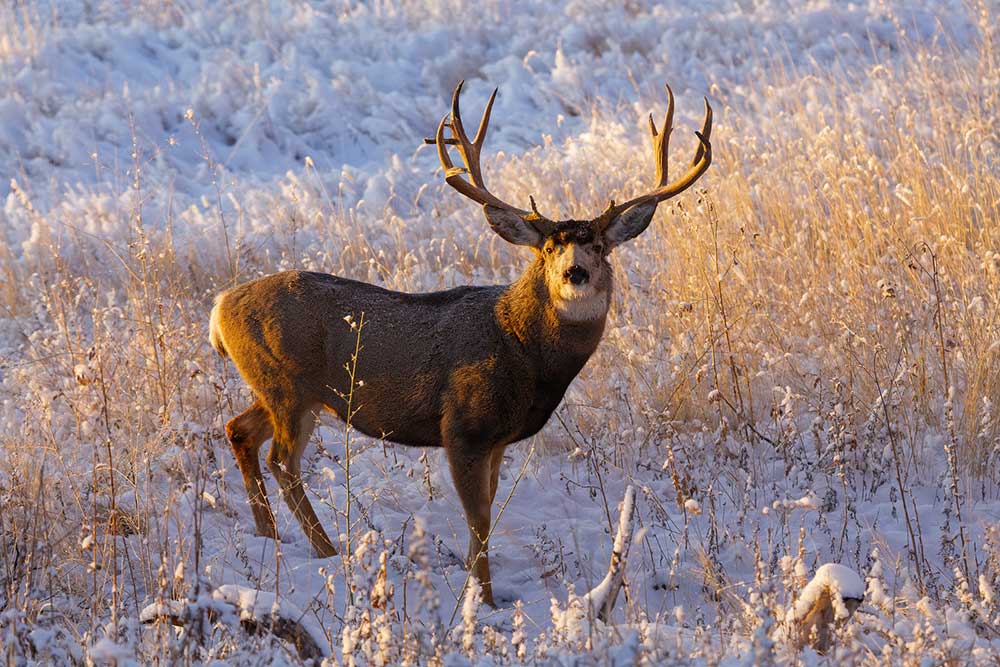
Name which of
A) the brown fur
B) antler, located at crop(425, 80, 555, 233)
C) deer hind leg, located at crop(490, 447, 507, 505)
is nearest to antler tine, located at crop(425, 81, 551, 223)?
antler, located at crop(425, 80, 555, 233)

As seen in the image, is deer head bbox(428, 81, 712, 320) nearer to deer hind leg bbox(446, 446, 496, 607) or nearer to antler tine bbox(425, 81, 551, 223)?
antler tine bbox(425, 81, 551, 223)

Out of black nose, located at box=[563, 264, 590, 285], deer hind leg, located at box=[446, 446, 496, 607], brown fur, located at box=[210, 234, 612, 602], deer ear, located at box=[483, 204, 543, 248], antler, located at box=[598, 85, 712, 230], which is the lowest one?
deer hind leg, located at box=[446, 446, 496, 607]

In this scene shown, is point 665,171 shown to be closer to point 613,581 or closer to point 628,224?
point 628,224

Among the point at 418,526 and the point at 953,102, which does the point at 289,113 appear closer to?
the point at 953,102

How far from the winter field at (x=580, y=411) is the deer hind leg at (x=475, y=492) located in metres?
0.18

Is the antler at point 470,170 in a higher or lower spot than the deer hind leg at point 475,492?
higher

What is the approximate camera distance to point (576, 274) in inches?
211

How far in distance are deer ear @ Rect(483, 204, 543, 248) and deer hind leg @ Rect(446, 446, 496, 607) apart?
108cm

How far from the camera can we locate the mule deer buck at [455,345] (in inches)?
215

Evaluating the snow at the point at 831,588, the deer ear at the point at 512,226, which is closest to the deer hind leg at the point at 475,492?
the deer ear at the point at 512,226

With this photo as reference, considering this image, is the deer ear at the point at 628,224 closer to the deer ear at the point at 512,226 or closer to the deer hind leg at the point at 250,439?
the deer ear at the point at 512,226

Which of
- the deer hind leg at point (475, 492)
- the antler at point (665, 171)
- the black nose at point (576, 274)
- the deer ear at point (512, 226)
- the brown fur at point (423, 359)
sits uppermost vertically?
the antler at point (665, 171)

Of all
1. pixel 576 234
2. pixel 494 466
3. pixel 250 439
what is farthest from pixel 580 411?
pixel 250 439

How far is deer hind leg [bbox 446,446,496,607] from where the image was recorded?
5430mm
